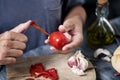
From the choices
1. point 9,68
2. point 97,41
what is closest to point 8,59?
point 9,68

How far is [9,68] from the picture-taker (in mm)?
668

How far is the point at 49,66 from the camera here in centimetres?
68

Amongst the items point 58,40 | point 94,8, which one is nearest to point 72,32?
point 58,40

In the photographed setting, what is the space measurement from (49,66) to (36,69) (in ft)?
0.13

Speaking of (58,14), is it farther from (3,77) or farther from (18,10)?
(3,77)

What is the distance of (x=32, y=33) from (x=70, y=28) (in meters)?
0.13

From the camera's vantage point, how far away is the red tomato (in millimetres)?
646

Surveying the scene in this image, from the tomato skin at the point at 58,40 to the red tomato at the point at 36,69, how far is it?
71mm

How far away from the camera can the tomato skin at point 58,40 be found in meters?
0.64

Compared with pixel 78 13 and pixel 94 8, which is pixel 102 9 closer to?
pixel 78 13

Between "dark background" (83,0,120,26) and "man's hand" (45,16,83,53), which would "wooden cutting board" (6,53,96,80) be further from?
"dark background" (83,0,120,26)

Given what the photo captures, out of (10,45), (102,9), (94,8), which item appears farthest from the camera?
(94,8)

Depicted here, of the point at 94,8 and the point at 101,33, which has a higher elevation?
the point at 94,8

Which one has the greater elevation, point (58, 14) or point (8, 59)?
point (58, 14)
